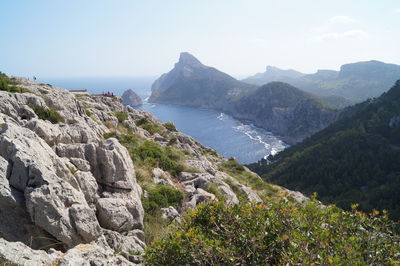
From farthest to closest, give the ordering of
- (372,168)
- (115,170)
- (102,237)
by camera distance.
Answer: (372,168) < (115,170) < (102,237)

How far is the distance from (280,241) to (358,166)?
8948cm

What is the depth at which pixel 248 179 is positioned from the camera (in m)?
29.1

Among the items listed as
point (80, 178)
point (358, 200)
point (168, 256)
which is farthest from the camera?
point (358, 200)

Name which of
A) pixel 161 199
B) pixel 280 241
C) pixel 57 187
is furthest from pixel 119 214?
pixel 280 241

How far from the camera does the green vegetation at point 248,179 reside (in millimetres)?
25184

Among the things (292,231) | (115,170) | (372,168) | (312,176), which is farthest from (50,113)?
(372,168)

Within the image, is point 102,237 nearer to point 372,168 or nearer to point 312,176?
point 312,176

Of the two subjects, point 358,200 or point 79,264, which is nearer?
point 79,264

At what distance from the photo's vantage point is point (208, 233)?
6188 mm

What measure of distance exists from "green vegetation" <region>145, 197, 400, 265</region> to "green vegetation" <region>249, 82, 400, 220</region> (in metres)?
60.4

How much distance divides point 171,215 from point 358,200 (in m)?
66.1

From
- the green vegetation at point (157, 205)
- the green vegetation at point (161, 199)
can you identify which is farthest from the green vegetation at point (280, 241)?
the green vegetation at point (161, 199)

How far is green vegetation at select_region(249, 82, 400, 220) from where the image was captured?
65.4 meters

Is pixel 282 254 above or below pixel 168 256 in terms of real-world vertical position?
above
